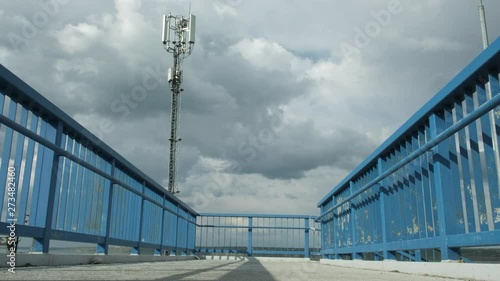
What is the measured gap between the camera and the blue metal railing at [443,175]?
4395mm

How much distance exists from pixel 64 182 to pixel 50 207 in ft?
1.93

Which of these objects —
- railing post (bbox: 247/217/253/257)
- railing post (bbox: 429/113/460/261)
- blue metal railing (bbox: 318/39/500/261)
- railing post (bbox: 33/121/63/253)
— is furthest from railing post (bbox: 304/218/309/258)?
railing post (bbox: 429/113/460/261)

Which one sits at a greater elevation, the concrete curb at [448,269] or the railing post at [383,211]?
the railing post at [383,211]

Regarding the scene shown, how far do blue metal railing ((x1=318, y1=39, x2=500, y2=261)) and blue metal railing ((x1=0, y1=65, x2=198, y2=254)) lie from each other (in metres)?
5.34

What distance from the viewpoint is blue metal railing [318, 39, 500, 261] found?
14.4 ft

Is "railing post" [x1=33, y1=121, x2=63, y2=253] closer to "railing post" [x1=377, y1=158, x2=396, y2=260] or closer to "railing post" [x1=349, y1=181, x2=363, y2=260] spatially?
"railing post" [x1=377, y1=158, x2=396, y2=260]

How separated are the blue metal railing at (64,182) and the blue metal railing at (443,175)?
534cm

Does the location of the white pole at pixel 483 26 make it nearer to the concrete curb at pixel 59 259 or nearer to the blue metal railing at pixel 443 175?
the blue metal railing at pixel 443 175

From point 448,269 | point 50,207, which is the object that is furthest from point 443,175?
point 50,207

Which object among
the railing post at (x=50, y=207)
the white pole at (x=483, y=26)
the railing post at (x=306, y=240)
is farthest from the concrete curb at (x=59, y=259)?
the railing post at (x=306, y=240)

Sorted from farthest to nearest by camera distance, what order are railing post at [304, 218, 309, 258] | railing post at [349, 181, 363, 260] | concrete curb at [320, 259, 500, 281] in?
railing post at [304, 218, 309, 258] < railing post at [349, 181, 363, 260] < concrete curb at [320, 259, 500, 281]

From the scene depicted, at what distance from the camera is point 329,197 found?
53.4 ft

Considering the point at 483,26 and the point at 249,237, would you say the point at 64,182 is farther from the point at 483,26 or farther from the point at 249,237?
the point at 249,237

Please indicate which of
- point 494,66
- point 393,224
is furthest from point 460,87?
point 393,224
